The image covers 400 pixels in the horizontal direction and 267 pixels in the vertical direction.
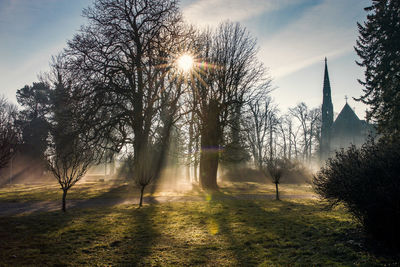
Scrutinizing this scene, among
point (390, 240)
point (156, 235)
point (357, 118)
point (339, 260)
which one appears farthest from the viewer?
point (357, 118)

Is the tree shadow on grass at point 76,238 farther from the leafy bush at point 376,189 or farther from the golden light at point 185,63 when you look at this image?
the golden light at point 185,63

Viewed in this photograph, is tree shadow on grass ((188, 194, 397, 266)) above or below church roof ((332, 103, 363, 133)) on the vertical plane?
below

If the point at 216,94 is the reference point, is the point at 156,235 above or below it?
below

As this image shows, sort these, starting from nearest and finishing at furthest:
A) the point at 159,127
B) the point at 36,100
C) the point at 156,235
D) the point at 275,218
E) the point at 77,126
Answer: the point at 156,235, the point at 275,218, the point at 77,126, the point at 159,127, the point at 36,100

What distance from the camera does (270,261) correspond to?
570 centimetres

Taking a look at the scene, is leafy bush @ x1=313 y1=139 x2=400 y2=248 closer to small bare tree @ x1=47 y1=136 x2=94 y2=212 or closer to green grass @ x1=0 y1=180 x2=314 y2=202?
green grass @ x1=0 y1=180 x2=314 y2=202

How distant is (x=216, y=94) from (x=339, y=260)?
16791 mm

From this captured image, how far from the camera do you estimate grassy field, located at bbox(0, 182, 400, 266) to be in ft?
19.1

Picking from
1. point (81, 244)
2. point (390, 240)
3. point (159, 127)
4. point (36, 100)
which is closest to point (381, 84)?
point (159, 127)

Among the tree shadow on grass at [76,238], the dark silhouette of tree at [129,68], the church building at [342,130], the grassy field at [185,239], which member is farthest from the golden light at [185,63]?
the church building at [342,130]

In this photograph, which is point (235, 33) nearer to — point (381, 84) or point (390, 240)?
point (381, 84)

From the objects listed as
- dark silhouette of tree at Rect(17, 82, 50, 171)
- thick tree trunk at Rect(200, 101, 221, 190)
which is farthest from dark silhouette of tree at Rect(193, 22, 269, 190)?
dark silhouette of tree at Rect(17, 82, 50, 171)

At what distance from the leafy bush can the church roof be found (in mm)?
52725

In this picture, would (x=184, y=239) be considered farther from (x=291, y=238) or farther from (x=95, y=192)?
(x=95, y=192)
